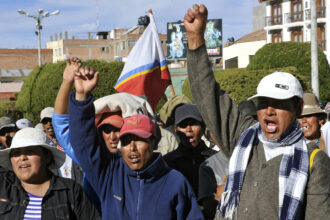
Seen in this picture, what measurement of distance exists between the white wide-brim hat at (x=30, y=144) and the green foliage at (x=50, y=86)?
17131mm

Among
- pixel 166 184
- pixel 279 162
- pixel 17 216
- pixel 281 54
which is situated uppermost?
pixel 281 54

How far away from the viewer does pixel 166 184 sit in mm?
3139

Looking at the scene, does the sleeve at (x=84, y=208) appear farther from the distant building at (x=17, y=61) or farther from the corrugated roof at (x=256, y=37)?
the distant building at (x=17, y=61)

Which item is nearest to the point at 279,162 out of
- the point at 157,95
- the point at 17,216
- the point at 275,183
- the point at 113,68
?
the point at 275,183

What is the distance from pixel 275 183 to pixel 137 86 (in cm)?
435

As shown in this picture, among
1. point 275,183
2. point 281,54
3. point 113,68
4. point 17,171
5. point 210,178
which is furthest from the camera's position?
point 281,54

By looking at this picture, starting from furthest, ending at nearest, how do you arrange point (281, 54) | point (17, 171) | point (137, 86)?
point (281, 54), point (137, 86), point (17, 171)

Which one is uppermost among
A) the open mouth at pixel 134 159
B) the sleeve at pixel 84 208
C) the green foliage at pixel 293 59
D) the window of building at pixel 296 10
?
the window of building at pixel 296 10

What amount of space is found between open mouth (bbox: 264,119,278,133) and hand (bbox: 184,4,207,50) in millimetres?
612

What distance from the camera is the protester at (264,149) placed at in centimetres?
257

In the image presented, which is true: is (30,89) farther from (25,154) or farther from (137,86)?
(25,154)

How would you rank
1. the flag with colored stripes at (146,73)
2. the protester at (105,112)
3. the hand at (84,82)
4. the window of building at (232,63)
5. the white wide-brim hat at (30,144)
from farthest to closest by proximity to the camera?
1. the window of building at (232,63)
2. the flag with colored stripes at (146,73)
3. the white wide-brim hat at (30,144)
4. the protester at (105,112)
5. the hand at (84,82)

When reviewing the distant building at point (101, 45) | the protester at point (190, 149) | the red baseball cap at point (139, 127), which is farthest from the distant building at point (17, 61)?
the red baseball cap at point (139, 127)

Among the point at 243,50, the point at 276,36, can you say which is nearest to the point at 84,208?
the point at 243,50
